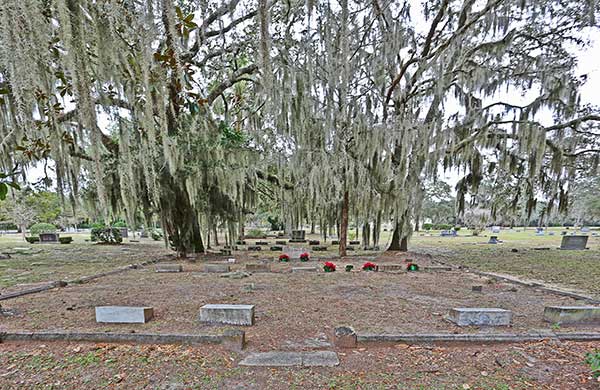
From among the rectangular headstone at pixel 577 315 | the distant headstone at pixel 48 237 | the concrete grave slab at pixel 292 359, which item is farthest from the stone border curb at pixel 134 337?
the distant headstone at pixel 48 237

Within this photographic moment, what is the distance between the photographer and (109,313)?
2.96m

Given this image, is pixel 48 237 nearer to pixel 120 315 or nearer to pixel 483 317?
pixel 120 315

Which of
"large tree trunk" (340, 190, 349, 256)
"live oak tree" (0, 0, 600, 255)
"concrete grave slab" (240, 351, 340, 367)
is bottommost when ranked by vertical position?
"concrete grave slab" (240, 351, 340, 367)

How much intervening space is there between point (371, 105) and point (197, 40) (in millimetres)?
4970

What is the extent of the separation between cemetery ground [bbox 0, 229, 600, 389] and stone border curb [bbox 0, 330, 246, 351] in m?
0.06

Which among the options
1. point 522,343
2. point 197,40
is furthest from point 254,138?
point 522,343

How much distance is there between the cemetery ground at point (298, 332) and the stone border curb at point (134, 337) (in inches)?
2.4

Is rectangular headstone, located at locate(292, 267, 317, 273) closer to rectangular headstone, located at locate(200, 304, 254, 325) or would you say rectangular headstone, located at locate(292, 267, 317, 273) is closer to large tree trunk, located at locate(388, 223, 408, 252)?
rectangular headstone, located at locate(200, 304, 254, 325)

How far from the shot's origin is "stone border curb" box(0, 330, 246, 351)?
249 cm

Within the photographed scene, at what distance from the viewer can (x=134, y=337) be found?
2.55 meters

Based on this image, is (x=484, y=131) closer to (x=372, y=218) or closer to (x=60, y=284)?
(x=372, y=218)

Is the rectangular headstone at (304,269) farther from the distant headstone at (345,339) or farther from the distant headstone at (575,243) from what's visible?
the distant headstone at (575,243)

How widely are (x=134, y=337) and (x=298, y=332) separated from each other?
154 cm

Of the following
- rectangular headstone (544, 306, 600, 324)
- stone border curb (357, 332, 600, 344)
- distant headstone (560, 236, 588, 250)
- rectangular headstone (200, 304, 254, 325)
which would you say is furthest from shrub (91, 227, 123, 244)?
distant headstone (560, 236, 588, 250)
